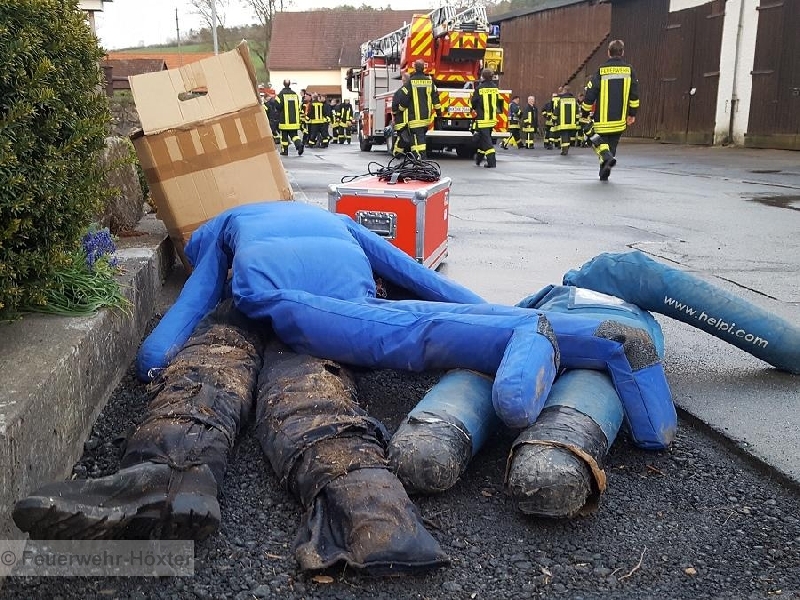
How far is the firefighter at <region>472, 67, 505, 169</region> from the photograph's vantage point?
14531 mm

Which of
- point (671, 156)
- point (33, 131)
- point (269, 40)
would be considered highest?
point (269, 40)

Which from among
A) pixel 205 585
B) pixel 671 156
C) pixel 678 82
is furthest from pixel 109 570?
pixel 678 82

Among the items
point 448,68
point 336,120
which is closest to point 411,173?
point 448,68

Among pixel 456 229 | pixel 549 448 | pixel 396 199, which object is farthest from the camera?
pixel 456 229

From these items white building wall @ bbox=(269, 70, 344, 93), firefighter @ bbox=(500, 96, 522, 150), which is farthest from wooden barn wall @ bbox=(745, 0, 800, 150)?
white building wall @ bbox=(269, 70, 344, 93)

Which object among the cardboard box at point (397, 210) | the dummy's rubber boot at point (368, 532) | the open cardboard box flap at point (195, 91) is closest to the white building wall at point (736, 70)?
the cardboard box at point (397, 210)

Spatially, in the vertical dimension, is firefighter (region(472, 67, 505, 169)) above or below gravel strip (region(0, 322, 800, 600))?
above

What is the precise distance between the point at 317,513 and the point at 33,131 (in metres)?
1.36

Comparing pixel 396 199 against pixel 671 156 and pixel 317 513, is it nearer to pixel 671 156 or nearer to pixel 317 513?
pixel 317 513

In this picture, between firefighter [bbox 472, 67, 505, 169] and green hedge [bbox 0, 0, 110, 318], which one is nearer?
green hedge [bbox 0, 0, 110, 318]

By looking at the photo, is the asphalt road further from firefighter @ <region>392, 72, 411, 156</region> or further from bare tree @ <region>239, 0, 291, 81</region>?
bare tree @ <region>239, 0, 291, 81</region>

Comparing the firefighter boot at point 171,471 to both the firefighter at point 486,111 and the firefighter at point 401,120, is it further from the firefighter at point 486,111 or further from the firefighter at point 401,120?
the firefighter at point 486,111

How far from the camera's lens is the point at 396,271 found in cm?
328

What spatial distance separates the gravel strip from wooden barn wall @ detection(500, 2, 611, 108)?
3132 centimetres
